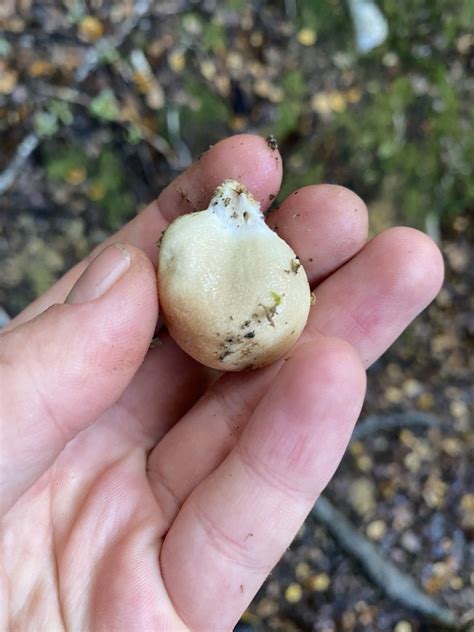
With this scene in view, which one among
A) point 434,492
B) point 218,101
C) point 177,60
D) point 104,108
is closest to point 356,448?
point 434,492

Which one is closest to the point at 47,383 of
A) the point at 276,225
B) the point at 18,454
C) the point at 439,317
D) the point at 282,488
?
the point at 18,454

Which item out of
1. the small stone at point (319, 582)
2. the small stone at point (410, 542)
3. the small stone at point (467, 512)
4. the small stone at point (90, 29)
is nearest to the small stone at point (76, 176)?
the small stone at point (90, 29)

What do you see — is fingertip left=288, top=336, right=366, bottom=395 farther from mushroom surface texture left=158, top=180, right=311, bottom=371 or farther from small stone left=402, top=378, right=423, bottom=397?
small stone left=402, top=378, right=423, bottom=397

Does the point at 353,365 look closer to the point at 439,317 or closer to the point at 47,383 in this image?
the point at 47,383

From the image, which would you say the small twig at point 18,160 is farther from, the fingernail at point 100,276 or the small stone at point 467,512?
the small stone at point 467,512

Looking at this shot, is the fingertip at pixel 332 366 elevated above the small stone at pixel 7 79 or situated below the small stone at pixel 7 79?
below
